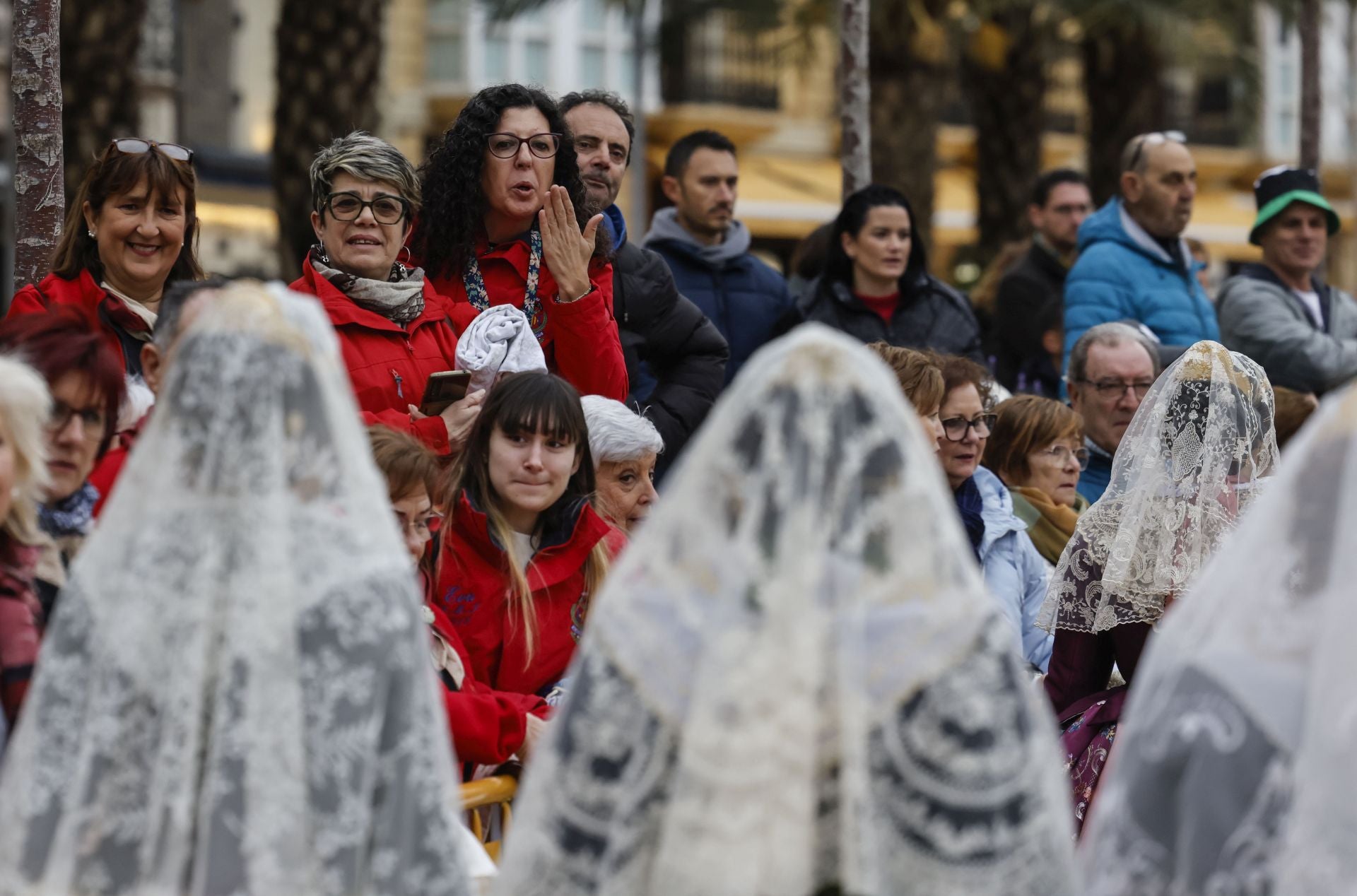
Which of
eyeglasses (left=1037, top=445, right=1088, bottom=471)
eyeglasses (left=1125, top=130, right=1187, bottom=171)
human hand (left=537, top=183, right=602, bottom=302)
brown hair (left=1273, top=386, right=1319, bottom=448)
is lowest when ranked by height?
eyeglasses (left=1037, top=445, right=1088, bottom=471)

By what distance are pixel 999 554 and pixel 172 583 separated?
132 inches

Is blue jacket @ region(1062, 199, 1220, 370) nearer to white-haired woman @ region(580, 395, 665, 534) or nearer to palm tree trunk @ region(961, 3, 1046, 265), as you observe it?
white-haired woman @ region(580, 395, 665, 534)

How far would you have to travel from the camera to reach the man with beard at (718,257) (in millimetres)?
7215

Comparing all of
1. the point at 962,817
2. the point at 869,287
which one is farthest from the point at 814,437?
the point at 869,287

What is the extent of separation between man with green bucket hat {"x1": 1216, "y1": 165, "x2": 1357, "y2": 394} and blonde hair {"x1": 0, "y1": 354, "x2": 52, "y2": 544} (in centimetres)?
528

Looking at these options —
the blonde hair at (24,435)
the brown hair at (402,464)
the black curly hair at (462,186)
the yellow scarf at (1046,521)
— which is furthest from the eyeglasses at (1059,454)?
the blonde hair at (24,435)

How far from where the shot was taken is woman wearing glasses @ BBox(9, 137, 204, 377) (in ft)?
15.8

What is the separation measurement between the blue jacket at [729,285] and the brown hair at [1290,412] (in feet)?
5.90

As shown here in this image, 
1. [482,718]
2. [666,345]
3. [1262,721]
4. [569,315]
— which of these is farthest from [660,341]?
[1262,721]

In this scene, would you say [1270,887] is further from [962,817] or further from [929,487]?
[929,487]

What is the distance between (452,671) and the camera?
169 inches

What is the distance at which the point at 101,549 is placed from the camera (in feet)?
9.77

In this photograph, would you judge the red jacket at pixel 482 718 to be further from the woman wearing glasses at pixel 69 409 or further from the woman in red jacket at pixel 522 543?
the woman wearing glasses at pixel 69 409

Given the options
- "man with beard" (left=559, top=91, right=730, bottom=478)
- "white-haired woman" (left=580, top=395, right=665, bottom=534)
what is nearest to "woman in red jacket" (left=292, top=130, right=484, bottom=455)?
"white-haired woman" (left=580, top=395, right=665, bottom=534)
